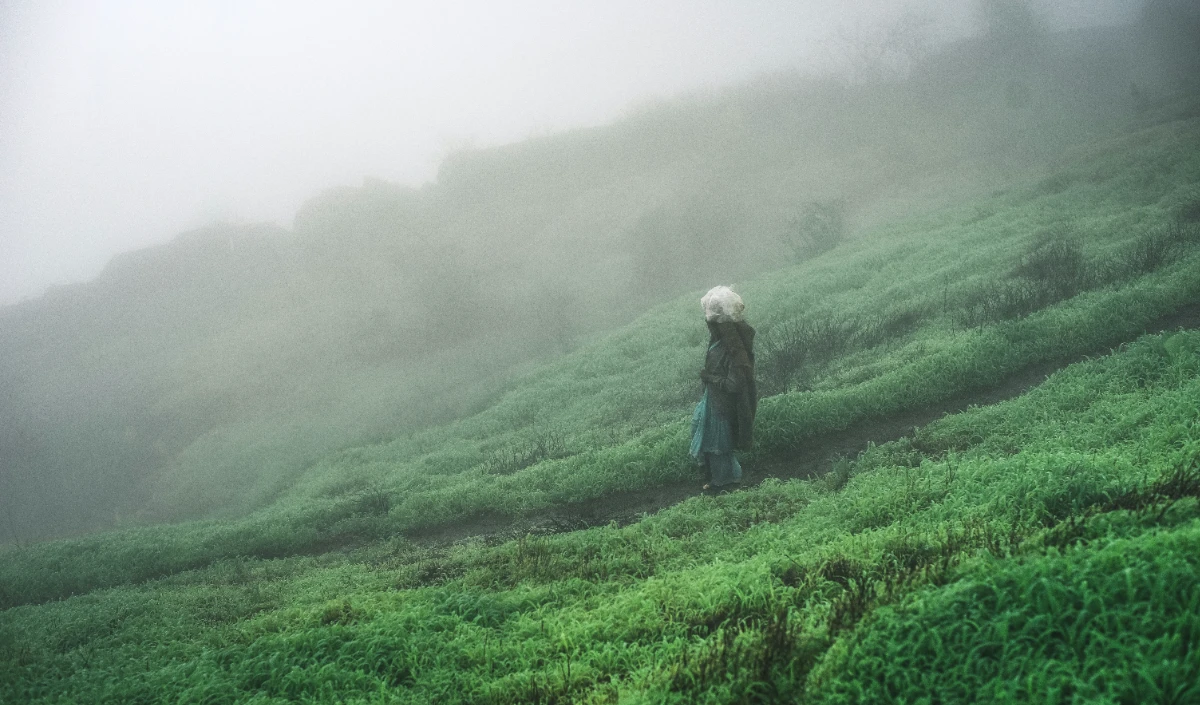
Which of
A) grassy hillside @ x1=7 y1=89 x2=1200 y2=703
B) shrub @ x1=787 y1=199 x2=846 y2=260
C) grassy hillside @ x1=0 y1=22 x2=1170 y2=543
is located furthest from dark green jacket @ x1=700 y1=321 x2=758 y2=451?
shrub @ x1=787 y1=199 x2=846 y2=260

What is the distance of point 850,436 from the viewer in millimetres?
10734

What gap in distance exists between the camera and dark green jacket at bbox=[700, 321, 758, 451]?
368 inches

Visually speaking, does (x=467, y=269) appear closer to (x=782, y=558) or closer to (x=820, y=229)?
(x=820, y=229)

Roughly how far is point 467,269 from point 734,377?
44651 mm

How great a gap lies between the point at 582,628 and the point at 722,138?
68.8 metres

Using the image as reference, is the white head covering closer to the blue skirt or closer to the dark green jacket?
the dark green jacket

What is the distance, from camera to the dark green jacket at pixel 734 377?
9.34 metres

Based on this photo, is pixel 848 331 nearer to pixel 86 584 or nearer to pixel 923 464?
pixel 923 464

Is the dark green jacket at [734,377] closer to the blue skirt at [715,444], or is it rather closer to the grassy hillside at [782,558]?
the blue skirt at [715,444]

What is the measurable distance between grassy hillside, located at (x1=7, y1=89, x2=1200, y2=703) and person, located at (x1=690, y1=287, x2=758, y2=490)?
2.45 ft

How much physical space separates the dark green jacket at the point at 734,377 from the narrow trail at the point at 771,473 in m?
0.95

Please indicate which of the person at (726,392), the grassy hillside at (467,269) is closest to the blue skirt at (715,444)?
the person at (726,392)

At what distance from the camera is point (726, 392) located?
9492 mm

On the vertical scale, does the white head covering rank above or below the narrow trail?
above
